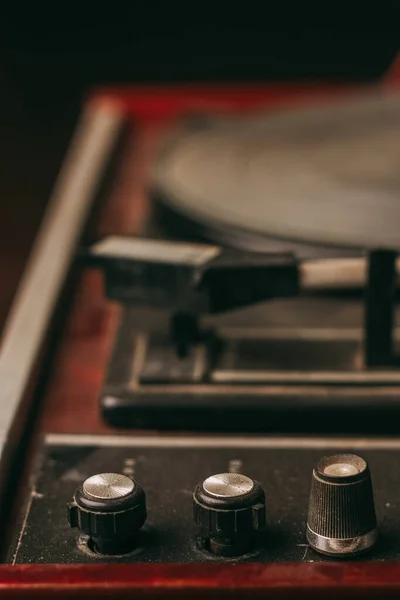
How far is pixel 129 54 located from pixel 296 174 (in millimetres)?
1422

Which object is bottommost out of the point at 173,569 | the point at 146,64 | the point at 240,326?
the point at 173,569

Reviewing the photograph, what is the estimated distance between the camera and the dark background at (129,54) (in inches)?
92.9

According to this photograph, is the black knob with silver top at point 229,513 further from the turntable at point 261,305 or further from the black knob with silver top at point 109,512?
the turntable at point 261,305

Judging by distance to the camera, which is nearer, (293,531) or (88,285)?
(293,531)

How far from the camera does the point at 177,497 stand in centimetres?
78

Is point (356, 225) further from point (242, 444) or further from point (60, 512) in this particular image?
point (60, 512)

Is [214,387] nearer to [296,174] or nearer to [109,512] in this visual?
[109,512]

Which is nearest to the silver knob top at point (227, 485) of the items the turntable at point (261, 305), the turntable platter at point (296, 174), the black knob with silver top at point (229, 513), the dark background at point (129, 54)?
the black knob with silver top at point (229, 513)

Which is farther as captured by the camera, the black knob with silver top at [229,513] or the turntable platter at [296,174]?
the turntable platter at [296,174]

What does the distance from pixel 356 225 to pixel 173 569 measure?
20.1 inches

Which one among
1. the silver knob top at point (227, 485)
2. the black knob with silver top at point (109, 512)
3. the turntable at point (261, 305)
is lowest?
the black knob with silver top at point (109, 512)

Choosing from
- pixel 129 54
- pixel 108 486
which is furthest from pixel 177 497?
pixel 129 54

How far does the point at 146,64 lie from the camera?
2.58 meters

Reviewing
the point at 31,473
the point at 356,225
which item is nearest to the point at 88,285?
the point at 356,225
